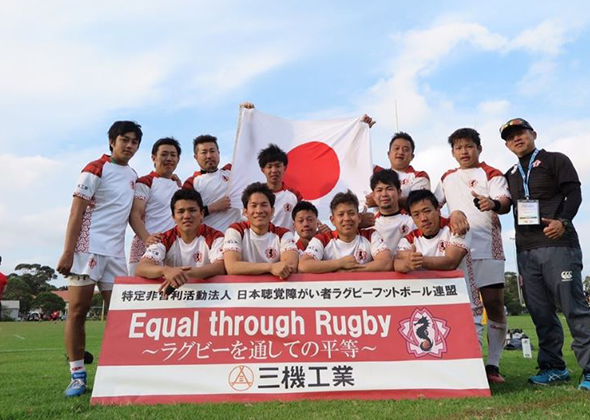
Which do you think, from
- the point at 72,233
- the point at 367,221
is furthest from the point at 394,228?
the point at 72,233

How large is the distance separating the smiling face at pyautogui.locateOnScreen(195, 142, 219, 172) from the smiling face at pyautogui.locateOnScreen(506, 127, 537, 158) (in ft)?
11.9

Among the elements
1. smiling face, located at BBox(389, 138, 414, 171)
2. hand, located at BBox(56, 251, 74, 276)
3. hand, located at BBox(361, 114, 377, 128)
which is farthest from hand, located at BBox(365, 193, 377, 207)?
hand, located at BBox(56, 251, 74, 276)

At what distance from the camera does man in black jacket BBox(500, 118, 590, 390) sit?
15.5ft

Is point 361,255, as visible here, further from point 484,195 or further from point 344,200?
point 484,195

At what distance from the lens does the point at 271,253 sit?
4977mm

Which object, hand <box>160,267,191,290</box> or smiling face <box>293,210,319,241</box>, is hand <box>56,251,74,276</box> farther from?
smiling face <box>293,210,319,241</box>

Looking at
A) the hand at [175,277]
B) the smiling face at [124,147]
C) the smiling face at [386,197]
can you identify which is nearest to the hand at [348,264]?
the smiling face at [386,197]

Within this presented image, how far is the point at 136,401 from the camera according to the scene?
4039 millimetres

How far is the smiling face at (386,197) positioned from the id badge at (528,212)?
1296 mm

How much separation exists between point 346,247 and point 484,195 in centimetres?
178

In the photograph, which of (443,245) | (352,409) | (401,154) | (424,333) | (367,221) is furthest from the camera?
(401,154)

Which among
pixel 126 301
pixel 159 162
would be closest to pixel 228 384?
pixel 126 301

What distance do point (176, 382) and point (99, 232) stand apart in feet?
6.31

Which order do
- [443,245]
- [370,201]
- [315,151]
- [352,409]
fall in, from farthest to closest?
[315,151] < [370,201] < [443,245] < [352,409]
